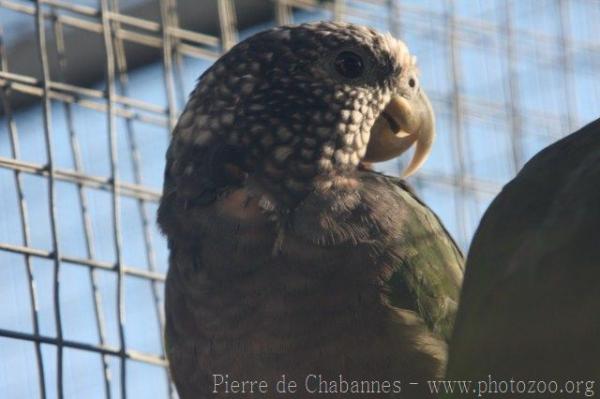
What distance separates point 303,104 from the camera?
2273mm

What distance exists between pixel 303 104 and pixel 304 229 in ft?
0.93

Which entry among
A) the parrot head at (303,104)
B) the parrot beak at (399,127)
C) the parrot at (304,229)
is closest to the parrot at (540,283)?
the parrot at (304,229)

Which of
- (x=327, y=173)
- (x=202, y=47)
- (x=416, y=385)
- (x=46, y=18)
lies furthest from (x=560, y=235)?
(x=202, y=47)

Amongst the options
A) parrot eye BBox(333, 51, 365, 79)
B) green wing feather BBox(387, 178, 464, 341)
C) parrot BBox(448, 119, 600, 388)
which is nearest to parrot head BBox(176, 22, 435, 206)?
parrot eye BBox(333, 51, 365, 79)

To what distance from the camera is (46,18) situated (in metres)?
2.66

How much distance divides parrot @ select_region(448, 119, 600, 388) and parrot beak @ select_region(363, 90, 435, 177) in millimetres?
902

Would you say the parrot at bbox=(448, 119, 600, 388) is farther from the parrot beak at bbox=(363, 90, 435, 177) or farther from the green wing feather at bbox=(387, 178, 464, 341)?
the parrot beak at bbox=(363, 90, 435, 177)

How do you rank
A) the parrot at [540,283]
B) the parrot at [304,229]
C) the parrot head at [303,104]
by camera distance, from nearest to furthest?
1. the parrot at [540,283]
2. the parrot at [304,229]
3. the parrot head at [303,104]

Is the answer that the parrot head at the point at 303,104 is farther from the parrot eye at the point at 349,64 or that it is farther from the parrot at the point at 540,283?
the parrot at the point at 540,283

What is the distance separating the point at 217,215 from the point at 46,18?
2.50 feet

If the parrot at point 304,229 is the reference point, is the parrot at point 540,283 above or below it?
below

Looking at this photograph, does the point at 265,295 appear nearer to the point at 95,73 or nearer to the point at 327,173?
the point at 327,173

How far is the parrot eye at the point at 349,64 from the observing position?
2314mm

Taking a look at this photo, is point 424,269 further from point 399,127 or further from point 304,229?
point 399,127
